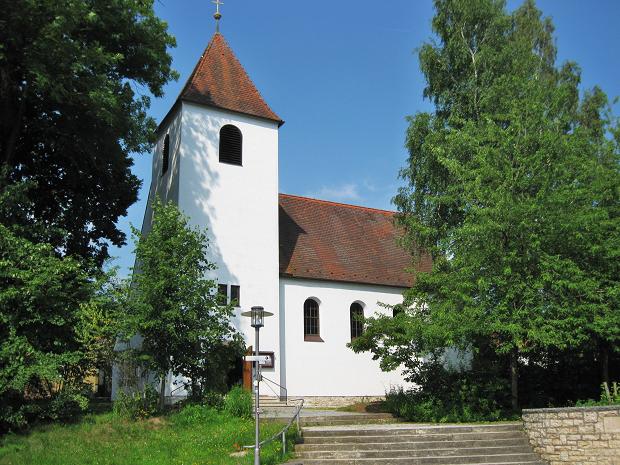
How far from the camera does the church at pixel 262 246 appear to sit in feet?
77.1

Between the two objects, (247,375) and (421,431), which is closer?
(421,431)

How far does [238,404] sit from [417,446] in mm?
4888

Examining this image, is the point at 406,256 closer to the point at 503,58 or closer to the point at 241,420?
the point at 503,58

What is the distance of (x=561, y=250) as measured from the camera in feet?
55.4

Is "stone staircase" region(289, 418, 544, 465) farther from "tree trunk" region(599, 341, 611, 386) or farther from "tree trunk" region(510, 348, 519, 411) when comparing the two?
"tree trunk" region(599, 341, 611, 386)

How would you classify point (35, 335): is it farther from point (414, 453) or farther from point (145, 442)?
point (414, 453)

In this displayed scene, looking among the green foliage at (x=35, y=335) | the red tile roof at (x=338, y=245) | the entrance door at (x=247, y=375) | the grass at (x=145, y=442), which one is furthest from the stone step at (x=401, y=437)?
the red tile roof at (x=338, y=245)

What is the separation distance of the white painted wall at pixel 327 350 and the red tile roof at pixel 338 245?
602 mm

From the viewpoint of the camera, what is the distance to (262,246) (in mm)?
24328

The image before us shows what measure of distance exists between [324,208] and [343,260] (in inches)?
163

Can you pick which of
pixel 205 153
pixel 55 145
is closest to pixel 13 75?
pixel 55 145

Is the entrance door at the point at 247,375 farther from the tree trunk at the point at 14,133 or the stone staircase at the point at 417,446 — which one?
the tree trunk at the point at 14,133

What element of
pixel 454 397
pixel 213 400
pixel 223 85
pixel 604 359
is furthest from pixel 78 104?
pixel 604 359

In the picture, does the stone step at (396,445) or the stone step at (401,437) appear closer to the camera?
the stone step at (396,445)
